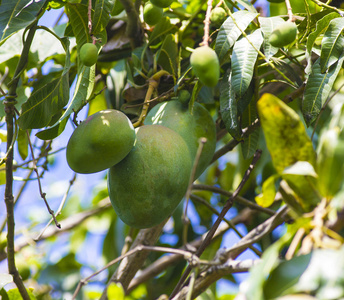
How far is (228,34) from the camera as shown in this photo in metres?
0.98

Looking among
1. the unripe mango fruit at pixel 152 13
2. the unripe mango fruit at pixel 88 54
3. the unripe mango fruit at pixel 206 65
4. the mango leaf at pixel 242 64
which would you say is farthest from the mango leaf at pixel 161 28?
the unripe mango fruit at pixel 206 65

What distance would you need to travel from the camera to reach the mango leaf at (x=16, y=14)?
97cm

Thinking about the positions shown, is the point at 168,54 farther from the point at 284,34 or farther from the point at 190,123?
the point at 284,34

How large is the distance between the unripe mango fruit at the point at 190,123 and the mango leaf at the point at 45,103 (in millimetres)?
199

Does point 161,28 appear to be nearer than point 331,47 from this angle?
No

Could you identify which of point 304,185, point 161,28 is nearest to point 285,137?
point 304,185

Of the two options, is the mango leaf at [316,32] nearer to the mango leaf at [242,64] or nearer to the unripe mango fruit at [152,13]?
the mango leaf at [242,64]

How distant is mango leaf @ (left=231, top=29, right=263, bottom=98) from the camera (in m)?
0.93

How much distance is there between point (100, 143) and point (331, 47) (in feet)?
1.61

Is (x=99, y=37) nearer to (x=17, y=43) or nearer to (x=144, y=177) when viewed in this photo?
(x=144, y=177)

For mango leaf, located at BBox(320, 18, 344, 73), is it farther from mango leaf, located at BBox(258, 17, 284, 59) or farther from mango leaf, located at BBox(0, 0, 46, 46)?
mango leaf, located at BBox(0, 0, 46, 46)

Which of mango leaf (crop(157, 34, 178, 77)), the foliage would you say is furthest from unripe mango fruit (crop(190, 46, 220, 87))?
mango leaf (crop(157, 34, 178, 77))

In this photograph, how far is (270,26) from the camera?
978 mm

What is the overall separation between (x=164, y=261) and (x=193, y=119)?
23.6 inches
